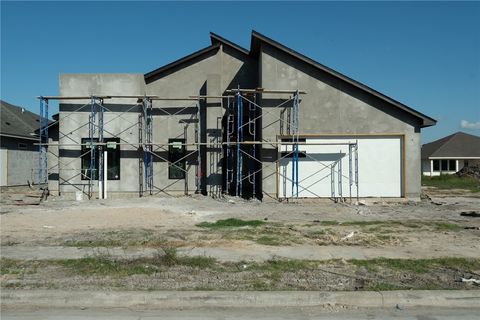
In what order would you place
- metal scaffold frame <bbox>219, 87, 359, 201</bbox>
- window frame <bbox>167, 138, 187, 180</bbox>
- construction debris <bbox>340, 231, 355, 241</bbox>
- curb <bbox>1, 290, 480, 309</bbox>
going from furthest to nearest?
1. window frame <bbox>167, 138, 187, 180</bbox>
2. metal scaffold frame <bbox>219, 87, 359, 201</bbox>
3. construction debris <bbox>340, 231, 355, 241</bbox>
4. curb <bbox>1, 290, 480, 309</bbox>

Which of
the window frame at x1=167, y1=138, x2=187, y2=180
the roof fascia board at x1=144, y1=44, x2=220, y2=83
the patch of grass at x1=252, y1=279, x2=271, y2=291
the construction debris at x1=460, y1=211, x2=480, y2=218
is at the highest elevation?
the roof fascia board at x1=144, y1=44, x2=220, y2=83

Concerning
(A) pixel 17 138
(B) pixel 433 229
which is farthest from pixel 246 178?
(A) pixel 17 138

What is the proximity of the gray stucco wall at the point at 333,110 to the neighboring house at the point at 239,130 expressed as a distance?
0.04 meters

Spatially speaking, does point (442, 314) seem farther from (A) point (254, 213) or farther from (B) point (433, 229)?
(A) point (254, 213)

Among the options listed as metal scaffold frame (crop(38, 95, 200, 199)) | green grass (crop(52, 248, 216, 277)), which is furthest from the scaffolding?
green grass (crop(52, 248, 216, 277))

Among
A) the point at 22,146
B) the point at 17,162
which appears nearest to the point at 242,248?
the point at 17,162

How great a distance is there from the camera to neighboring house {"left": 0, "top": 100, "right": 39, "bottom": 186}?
105ft

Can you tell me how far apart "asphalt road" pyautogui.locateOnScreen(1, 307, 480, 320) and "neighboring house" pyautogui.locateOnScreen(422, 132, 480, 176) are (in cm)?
5257

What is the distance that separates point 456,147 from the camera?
188 ft

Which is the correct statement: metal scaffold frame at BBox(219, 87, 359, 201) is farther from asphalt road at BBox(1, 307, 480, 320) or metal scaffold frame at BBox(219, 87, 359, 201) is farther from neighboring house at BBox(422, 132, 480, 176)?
neighboring house at BBox(422, 132, 480, 176)

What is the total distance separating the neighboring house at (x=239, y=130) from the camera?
2120 centimetres

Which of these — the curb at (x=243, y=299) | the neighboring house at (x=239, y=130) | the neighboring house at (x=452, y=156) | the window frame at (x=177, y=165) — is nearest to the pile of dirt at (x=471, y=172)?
the neighboring house at (x=452, y=156)

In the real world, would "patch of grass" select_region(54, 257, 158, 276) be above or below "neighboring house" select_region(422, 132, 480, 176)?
below

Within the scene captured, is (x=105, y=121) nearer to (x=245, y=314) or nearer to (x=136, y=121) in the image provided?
(x=136, y=121)
